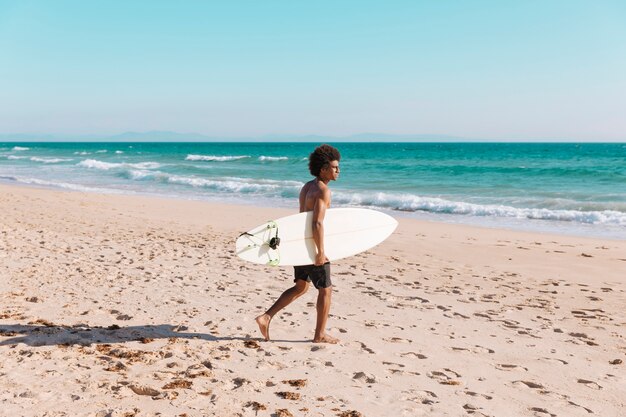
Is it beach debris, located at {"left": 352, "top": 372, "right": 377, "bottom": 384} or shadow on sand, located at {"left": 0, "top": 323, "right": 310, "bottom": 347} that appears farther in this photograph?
shadow on sand, located at {"left": 0, "top": 323, "right": 310, "bottom": 347}

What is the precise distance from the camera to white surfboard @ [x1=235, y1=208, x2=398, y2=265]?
4621 millimetres

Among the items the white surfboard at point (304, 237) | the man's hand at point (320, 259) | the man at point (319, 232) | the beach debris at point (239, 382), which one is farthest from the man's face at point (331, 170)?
the beach debris at point (239, 382)

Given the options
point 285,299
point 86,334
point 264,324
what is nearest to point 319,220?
point 285,299

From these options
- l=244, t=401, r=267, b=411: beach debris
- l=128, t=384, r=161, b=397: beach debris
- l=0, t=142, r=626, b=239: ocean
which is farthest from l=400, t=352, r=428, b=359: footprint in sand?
l=0, t=142, r=626, b=239: ocean

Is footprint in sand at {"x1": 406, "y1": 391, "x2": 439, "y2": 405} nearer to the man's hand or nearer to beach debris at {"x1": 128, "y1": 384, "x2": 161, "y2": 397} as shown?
the man's hand

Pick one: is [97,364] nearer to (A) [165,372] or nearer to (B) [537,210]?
(A) [165,372]

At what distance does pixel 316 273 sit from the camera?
4.56m

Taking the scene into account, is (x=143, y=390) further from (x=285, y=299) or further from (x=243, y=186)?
(x=243, y=186)

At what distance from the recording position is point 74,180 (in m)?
28.8

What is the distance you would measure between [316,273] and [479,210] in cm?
1353

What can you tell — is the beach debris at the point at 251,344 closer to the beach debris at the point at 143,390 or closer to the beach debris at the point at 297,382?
the beach debris at the point at 297,382

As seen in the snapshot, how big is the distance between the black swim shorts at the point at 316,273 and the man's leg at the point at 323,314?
64 millimetres

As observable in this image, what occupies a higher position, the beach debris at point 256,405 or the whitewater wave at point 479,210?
the beach debris at point 256,405

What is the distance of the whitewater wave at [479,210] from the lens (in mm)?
15159
